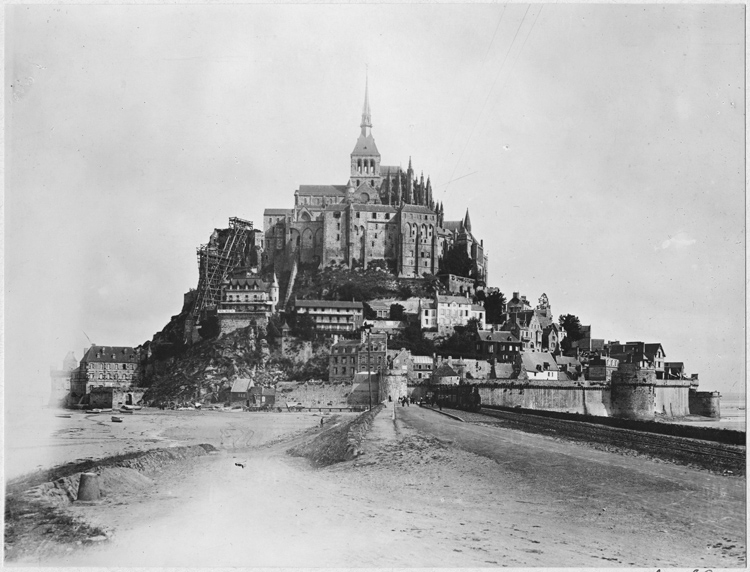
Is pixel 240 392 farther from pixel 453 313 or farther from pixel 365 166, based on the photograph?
pixel 365 166

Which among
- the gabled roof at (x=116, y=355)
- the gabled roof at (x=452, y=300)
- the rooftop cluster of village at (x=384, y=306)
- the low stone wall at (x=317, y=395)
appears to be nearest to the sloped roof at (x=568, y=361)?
the rooftop cluster of village at (x=384, y=306)

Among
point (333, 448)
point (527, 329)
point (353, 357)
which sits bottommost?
point (333, 448)

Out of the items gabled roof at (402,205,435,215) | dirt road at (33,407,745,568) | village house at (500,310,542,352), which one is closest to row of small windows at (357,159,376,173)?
gabled roof at (402,205,435,215)


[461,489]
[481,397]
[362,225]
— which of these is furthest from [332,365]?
[461,489]

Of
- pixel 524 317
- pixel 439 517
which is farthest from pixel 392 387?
pixel 439 517

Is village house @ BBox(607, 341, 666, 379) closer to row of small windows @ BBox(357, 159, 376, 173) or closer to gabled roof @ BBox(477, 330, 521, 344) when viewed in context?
gabled roof @ BBox(477, 330, 521, 344)

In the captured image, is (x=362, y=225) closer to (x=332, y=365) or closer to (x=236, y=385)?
(x=332, y=365)
